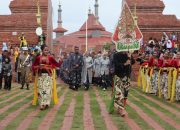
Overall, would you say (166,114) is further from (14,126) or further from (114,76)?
(14,126)

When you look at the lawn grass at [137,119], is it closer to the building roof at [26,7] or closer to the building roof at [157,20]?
the building roof at [157,20]

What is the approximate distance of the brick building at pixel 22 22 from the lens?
1264 inches

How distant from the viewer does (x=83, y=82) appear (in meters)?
21.7

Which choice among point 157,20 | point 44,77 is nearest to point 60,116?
point 44,77

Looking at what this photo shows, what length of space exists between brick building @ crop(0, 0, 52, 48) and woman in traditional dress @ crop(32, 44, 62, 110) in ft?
57.4

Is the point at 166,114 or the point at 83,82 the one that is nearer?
the point at 166,114

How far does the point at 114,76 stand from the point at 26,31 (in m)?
20.5

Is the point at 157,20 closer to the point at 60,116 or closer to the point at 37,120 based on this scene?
the point at 60,116

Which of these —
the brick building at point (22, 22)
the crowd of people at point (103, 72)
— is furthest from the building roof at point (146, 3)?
the crowd of people at point (103, 72)

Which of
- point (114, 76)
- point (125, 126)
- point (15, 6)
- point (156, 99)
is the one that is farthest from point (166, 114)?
point (15, 6)

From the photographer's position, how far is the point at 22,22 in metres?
32.9

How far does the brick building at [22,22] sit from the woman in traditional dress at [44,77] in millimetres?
17505

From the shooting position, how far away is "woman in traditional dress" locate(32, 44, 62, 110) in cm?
1362

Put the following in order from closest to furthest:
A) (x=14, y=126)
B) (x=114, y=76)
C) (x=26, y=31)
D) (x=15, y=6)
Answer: (x=14, y=126) < (x=114, y=76) < (x=26, y=31) < (x=15, y=6)
